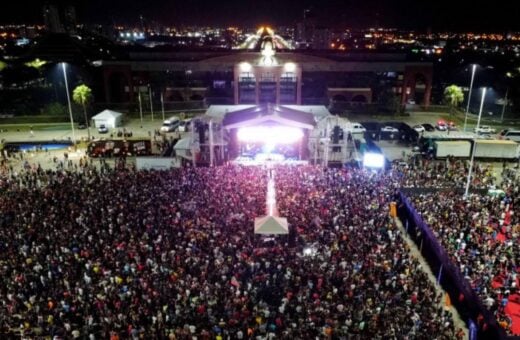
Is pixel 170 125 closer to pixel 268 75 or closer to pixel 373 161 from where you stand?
pixel 268 75

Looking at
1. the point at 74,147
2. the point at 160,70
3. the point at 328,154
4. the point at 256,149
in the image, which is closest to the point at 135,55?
the point at 160,70

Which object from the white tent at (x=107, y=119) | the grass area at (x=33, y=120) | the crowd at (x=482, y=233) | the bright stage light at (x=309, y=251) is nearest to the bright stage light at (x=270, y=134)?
the crowd at (x=482, y=233)

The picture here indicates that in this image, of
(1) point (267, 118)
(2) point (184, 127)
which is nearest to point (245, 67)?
(2) point (184, 127)

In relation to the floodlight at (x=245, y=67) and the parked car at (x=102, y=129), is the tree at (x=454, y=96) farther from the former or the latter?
the parked car at (x=102, y=129)

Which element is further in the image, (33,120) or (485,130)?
(33,120)

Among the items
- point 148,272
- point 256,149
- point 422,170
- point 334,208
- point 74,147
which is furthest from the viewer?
point 74,147

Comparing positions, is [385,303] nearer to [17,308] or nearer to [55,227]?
[17,308]

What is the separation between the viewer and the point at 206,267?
15141 mm

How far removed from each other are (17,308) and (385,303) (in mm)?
11859

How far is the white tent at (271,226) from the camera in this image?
17.5 meters

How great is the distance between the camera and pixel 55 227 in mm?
18141

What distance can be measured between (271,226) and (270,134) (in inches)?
521

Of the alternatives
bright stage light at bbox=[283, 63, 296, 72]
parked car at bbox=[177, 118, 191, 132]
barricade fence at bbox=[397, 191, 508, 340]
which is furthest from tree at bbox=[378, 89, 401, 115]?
barricade fence at bbox=[397, 191, 508, 340]

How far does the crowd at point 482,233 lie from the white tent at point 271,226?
6591 mm
